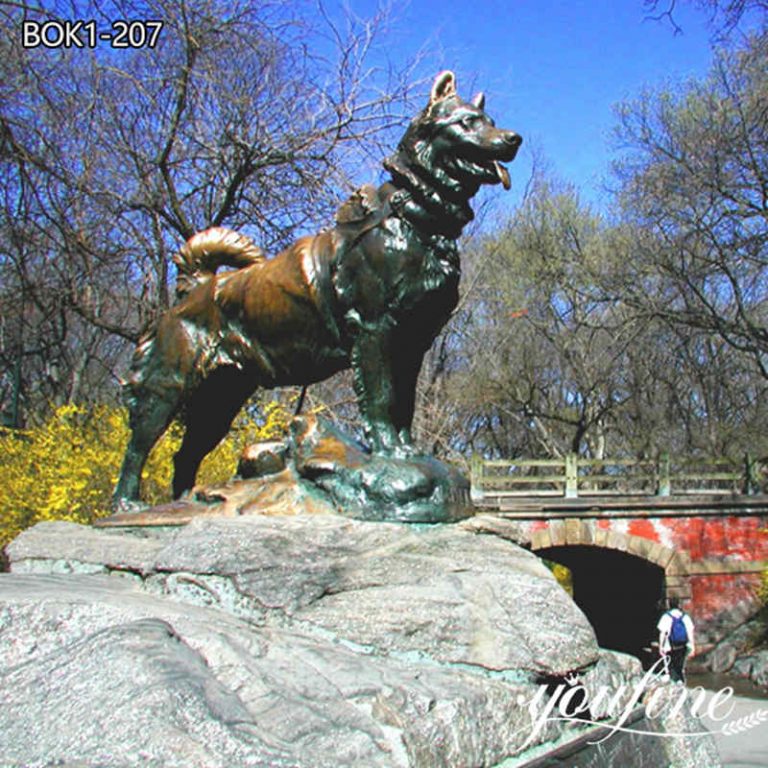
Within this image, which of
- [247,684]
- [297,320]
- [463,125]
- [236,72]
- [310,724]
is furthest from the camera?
[236,72]

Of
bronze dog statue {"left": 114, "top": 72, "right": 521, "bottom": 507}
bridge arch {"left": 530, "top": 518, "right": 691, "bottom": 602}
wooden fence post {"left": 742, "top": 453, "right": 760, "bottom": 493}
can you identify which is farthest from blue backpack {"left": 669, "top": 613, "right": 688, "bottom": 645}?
bronze dog statue {"left": 114, "top": 72, "right": 521, "bottom": 507}

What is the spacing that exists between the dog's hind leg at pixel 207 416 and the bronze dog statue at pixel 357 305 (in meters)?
0.01

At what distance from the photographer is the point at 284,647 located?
267 centimetres

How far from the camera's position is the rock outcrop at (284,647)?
196 cm

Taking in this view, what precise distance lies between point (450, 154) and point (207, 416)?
189 centimetres

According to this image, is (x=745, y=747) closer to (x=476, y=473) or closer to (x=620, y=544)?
(x=620, y=544)

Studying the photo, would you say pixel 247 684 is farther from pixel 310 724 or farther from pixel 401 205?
pixel 401 205

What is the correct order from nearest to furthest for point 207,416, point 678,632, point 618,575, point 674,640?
point 207,416
point 674,640
point 678,632
point 618,575

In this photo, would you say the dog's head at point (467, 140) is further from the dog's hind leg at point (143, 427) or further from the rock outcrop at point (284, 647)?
the dog's hind leg at point (143, 427)

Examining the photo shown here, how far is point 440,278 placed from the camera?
157 inches

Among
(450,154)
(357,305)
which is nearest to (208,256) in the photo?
(357,305)

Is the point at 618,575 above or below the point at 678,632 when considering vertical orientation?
below

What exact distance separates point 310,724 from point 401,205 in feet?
7.99

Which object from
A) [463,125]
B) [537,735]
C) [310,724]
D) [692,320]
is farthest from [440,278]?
[692,320]
